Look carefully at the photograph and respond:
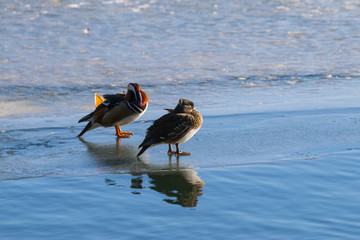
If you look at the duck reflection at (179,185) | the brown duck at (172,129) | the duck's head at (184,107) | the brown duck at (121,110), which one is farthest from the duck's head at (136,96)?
the duck reflection at (179,185)

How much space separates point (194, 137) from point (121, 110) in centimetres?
99

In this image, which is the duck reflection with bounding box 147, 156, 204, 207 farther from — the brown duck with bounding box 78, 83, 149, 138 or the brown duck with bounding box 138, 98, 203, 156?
the brown duck with bounding box 78, 83, 149, 138

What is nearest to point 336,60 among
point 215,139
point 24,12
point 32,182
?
point 215,139

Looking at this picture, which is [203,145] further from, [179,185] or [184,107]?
[179,185]

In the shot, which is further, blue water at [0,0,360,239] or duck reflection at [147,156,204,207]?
duck reflection at [147,156,204,207]

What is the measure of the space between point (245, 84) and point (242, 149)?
3.97 meters

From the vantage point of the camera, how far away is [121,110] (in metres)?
7.81

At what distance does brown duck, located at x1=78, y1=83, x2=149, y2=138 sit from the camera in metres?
7.77

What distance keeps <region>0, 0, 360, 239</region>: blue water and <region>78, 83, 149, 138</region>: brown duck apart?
0.25 m

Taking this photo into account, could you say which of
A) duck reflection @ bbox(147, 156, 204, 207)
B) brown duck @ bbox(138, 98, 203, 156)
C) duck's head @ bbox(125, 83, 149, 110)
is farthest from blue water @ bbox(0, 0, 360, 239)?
duck's head @ bbox(125, 83, 149, 110)

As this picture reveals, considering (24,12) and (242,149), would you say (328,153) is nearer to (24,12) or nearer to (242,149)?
(242,149)

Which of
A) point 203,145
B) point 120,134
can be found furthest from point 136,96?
point 203,145

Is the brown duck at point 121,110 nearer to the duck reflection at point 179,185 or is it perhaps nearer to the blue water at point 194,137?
the blue water at point 194,137

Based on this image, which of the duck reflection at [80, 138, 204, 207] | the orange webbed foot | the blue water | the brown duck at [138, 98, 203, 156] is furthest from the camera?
the orange webbed foot
